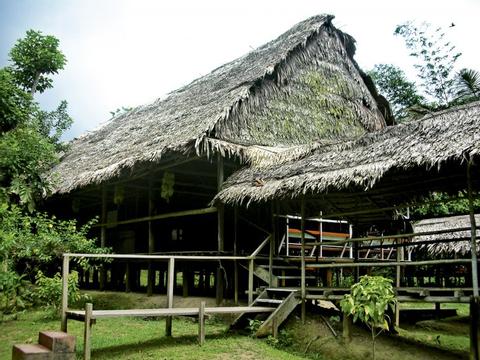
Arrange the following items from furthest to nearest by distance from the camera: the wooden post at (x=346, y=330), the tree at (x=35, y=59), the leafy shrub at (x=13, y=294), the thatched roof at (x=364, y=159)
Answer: the tree at (x=35, y=59) → the leafy shrub at (x=13, y=294) → the wooden post at (x=346, y=330) → the thatched roof at (x=364, y=159)

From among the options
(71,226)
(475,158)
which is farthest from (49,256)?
(475,158)

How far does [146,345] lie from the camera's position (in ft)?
22.8

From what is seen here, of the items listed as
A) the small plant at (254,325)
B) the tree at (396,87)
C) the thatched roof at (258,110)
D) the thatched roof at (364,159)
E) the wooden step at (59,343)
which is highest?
the tree at (396,87)

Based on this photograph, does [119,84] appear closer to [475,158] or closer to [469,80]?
[469,80]

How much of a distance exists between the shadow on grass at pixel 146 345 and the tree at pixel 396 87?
18751 millimetres

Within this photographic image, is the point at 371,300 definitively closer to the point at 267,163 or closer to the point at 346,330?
the point at 346,330

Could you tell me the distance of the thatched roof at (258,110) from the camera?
1012 centimetres

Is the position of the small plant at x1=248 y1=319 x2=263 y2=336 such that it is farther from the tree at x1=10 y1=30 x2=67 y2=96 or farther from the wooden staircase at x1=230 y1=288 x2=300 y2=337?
the tree at x1=10 y1=30 x2=67 y2=96

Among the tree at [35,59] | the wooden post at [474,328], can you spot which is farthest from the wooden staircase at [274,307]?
the tree at [35,59]

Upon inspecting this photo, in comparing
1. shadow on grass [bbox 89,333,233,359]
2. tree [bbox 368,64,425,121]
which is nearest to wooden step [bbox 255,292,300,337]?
shadow on grass [bbox 89,333,233,359]

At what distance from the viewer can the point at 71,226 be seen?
32.7 feet

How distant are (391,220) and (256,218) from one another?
2.69 m

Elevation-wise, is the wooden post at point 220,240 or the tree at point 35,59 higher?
the tree at point 35,59

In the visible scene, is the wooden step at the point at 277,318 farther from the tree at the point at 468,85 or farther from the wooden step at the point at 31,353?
the tree at the point at 468,85
